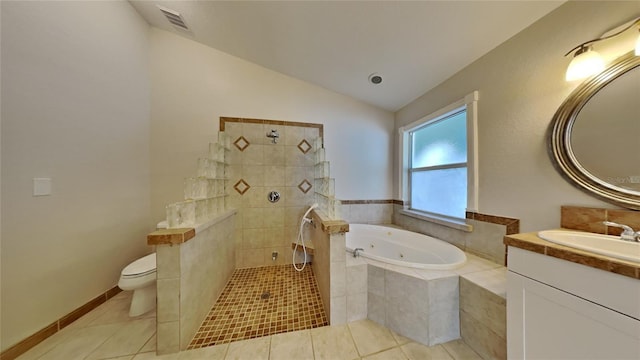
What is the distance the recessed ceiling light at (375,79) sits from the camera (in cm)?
215

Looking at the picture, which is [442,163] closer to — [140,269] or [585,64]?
[585,64]

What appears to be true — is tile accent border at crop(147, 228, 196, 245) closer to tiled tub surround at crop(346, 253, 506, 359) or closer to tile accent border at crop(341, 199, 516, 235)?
tiled tub surround at crop(346, 253, 506, 359)

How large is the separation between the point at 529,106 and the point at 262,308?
8.56 feet

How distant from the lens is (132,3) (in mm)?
1941

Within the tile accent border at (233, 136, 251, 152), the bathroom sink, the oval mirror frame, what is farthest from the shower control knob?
the oval mirror frame

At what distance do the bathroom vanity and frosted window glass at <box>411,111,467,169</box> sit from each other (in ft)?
3.94

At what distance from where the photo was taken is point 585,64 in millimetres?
1026

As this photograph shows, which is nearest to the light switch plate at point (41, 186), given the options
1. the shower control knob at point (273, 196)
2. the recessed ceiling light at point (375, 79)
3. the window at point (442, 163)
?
the shower control knob at point (273, 196)

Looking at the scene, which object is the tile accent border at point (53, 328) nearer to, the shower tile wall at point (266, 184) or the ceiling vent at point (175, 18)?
the shower tile wall at point (266, 184)

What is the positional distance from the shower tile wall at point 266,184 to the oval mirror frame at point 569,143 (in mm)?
2116

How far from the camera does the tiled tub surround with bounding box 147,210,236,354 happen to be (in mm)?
1178

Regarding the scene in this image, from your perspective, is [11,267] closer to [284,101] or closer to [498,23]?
[284,101]

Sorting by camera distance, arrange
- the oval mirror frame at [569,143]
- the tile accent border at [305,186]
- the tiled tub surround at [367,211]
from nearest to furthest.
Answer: the oval mirror frame at [569,143], the tile accent border at [305,186], the tiled tub surround at [367,211]

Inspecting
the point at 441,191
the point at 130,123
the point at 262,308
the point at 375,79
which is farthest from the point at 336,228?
the point at 130,123
